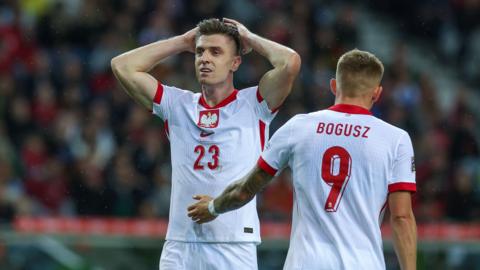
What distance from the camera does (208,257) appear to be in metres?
7.03

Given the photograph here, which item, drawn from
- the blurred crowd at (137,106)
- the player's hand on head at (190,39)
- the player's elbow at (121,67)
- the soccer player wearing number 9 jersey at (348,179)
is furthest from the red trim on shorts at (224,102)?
the blurred crowd at (137,106)

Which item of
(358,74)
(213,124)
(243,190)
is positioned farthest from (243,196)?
(213,124)

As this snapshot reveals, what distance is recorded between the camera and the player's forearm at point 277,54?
7212mm

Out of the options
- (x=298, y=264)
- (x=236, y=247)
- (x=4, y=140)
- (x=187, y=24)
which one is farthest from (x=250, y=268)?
(x=187, y=24)

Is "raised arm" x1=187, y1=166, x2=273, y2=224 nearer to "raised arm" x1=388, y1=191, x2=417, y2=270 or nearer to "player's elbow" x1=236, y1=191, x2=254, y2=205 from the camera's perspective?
"player's elbow" x1=236, y1=191, x2=254, y2=205

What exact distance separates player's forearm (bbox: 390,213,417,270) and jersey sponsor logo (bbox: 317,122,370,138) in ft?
1.57

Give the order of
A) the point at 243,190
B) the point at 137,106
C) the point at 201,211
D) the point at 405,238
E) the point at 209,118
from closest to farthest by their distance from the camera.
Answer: the point at 405,238 < the point at 243,190 < the point at 201,211 < the point at 209,118 < the point at 137,106

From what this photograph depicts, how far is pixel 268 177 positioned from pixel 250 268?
1.17 m

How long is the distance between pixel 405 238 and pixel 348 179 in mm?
423

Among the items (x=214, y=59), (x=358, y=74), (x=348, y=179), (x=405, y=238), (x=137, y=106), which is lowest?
(x=405, y=238)

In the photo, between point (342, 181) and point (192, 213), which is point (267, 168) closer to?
point (342, 181)

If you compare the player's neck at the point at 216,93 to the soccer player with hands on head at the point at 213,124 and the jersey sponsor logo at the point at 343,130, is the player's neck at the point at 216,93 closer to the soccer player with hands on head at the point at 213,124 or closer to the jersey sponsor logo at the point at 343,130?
the soccer player with hands on head at the point at 213,124

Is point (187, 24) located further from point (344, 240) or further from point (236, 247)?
point (344, 240)

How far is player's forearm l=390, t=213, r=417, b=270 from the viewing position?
5895 millimetres
